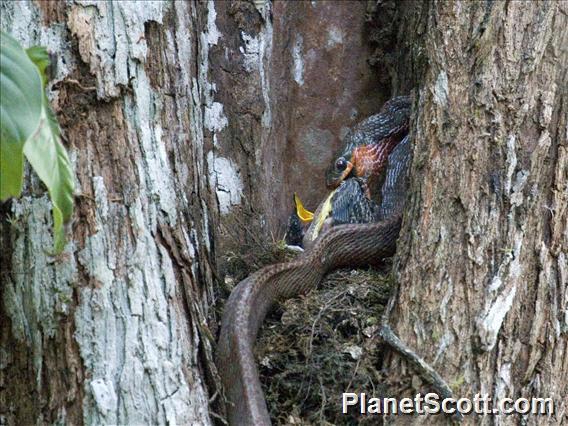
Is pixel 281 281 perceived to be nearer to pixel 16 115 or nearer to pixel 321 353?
pixel 321 353

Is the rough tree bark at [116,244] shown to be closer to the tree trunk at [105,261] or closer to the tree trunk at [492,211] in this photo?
the tree trunk at [105,261]

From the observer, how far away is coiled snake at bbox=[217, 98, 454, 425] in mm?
3330

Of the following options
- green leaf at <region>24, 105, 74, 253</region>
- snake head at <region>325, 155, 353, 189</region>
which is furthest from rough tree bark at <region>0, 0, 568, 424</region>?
snake head at <region>325, 155, 353, 189</region>

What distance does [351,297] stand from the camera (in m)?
3.85

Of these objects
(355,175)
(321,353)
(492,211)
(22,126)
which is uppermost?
(355,175)

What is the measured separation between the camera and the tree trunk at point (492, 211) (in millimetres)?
3252

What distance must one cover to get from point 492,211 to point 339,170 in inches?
55.5

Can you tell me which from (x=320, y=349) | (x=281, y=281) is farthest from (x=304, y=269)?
(x=320, y=349)

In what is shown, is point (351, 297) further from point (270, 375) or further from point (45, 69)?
point (45, 69)

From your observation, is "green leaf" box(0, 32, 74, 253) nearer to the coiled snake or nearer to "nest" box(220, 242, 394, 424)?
the coiled snake

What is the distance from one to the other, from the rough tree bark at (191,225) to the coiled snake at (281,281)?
0.39ft

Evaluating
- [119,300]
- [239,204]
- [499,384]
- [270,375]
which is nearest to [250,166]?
[239,204]

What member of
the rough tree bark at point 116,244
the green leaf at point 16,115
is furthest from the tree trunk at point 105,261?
the green leaf at point 16,115

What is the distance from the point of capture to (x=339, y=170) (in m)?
4.66
